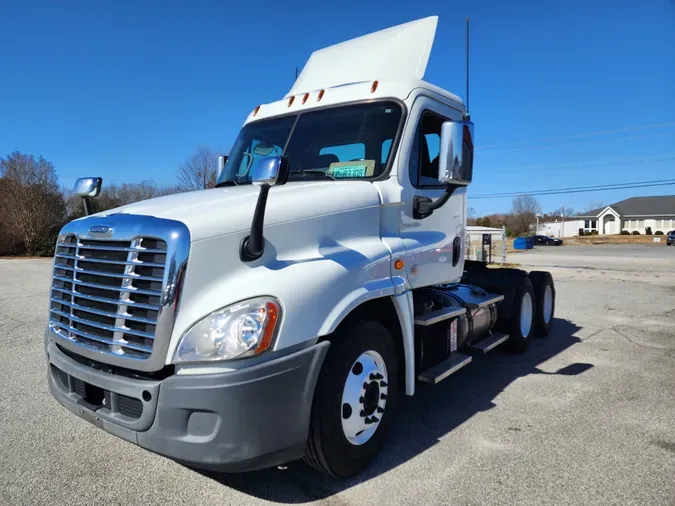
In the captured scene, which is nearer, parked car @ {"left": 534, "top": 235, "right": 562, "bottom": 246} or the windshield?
the windshield

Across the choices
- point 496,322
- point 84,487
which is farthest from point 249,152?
point 496,322

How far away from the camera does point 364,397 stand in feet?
10.7

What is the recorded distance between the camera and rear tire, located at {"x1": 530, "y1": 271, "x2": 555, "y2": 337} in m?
7.30

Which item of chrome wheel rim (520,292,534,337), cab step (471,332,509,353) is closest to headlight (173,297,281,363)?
cab step (471,332,509,353)

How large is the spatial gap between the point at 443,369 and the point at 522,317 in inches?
117

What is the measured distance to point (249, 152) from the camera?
4512 mm

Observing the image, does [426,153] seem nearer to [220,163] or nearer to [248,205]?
[248,205]

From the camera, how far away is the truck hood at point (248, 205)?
279 cm

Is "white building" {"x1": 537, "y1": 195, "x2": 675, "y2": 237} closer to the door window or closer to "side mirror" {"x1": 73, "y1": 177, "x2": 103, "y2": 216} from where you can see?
the door window

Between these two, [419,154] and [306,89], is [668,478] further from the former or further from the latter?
[306,89]

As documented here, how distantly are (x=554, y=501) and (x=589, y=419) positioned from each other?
1552 mm

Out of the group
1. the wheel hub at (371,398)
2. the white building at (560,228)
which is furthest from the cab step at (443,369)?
the white building at (560,228)

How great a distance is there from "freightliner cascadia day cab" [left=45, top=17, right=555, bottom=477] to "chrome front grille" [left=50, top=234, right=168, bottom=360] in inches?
0.5

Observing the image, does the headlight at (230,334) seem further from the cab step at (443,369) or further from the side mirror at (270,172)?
the cab step at (443,369)
